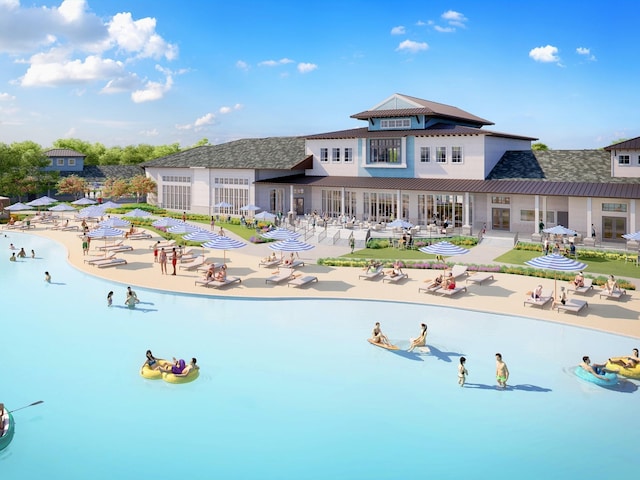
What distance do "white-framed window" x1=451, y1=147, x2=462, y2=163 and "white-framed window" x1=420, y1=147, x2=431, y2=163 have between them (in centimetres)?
232

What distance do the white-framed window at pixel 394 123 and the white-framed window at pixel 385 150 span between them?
5.65 ft

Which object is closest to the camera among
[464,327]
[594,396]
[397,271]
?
[594,396]

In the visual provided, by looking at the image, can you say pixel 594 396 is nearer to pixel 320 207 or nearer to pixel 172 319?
pixel 172 319

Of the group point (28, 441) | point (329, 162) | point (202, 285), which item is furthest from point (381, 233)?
point (28, 441)

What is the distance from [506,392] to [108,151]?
166305mm

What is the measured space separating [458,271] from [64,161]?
9200 centimetres

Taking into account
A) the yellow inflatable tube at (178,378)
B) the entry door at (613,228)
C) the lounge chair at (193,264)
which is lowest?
the yellow inflatable tube at (178,378)

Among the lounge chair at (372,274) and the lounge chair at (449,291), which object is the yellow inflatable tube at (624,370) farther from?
the lounge chair at (372,274)

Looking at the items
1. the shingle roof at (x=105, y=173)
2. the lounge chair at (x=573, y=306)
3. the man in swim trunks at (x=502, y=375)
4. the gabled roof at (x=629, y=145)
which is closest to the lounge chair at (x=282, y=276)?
the lounge chair at (x=573, y=306)

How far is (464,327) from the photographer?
2367cm

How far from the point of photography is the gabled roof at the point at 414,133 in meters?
49.1

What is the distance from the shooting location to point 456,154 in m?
50.3

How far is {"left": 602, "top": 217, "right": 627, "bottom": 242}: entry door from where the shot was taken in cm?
4256

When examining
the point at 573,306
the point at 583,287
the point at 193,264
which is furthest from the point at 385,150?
the point at 573,306
